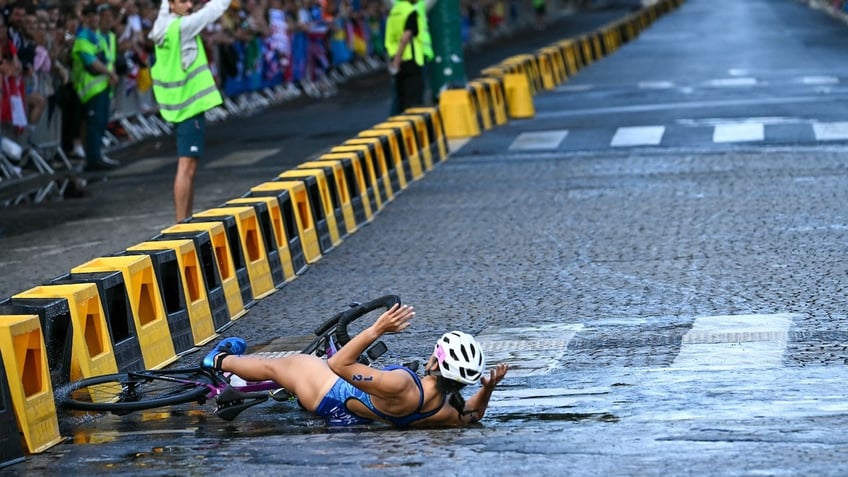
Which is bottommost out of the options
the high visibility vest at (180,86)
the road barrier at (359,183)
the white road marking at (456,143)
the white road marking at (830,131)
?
the white road marking at (830,131)

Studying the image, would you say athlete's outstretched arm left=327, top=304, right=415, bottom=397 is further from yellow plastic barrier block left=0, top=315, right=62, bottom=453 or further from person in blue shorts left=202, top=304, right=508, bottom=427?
yellow plastic barrier block left=0, top=315, right=62, bottom=453

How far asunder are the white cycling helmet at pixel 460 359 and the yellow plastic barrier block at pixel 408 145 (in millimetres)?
10351

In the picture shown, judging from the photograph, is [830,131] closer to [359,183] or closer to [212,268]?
[359,183]

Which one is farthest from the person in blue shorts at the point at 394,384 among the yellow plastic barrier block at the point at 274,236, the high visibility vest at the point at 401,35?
the high visibility vest at the point at 401,35

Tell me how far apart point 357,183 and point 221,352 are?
7140mm

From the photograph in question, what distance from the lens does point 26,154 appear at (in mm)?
21766

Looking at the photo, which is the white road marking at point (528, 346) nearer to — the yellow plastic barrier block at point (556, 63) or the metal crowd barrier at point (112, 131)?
the metal crowd barrier at point (112, 131)

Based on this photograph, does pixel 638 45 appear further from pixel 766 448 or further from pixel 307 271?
pixel 766 448

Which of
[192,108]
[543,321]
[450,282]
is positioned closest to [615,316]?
[543,321]

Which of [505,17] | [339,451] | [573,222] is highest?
[339,451]

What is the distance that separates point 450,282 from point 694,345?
115 inches

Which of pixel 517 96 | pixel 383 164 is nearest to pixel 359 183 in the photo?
pixel 383 164

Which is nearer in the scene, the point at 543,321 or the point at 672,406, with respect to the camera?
the point at 672,406

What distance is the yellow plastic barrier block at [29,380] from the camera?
8594 millimetres
